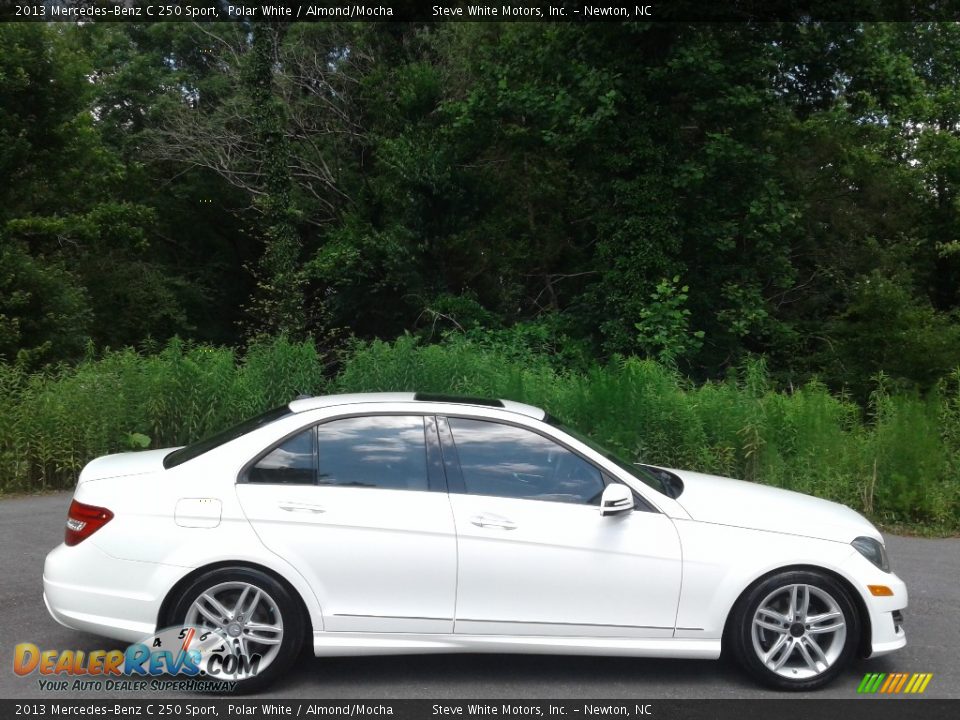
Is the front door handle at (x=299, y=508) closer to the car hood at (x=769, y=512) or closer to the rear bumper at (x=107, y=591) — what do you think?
the rear bumper at (x=107, y=591)

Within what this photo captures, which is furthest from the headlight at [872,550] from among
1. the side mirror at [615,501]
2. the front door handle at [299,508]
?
the front door handle at [299,508]

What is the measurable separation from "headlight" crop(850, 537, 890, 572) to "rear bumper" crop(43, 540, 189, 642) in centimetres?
375

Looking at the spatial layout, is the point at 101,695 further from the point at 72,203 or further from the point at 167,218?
the point at 167,218

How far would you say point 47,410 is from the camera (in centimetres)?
1077

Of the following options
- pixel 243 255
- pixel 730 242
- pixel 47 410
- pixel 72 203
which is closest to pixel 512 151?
pixel 730 242

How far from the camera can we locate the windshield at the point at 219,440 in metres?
5.39

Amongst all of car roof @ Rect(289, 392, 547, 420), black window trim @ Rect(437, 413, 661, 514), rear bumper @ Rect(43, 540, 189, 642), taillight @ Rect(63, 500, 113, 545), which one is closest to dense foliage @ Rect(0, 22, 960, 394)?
taillight @ Rect(63, 500, 113, 545)

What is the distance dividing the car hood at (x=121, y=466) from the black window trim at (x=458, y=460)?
1.64 metres

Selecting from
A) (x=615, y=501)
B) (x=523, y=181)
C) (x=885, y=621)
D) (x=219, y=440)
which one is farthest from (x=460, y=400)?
(x=523, y=181)

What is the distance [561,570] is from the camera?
5.04 m

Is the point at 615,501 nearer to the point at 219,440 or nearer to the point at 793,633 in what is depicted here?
the point at 793,633

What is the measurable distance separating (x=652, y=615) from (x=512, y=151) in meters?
20.6

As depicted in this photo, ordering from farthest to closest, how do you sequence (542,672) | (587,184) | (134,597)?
(587,184) → (542,672) → (134,597)

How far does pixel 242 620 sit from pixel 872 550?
3.54 m
